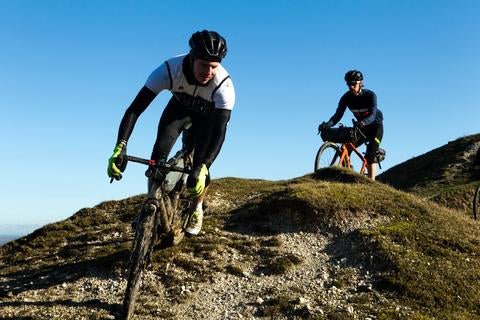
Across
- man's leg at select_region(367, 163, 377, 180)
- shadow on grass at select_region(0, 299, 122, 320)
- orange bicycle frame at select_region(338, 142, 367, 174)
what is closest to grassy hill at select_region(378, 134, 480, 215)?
man's leg at select_region(367, 163, 377, 180)

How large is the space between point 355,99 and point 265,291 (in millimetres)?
10089

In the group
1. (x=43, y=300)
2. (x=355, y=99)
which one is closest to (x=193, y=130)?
(x=43, y=300)

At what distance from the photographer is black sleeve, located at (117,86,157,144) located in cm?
854

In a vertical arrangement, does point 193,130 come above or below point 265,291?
above

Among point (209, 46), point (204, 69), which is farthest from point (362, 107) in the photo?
point (209, 46)

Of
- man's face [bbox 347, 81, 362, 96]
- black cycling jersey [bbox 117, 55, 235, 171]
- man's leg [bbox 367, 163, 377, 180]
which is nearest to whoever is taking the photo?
black cycling jersey [bbox 117, 55, 235, 171]

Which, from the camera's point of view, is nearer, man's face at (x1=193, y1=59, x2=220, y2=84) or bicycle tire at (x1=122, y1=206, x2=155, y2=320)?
bicycle tire at (x1=122, y1=206, x2=155, y2=320)

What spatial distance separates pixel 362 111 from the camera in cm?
1783

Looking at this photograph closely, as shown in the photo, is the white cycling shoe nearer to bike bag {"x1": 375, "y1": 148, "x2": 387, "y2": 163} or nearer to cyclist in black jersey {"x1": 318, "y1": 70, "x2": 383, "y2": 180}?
cyclist in black jersey {"x1": 318, "y1": 70, "x2": 383, "y2": 180}

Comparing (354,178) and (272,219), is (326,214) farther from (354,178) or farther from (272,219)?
(354,178)

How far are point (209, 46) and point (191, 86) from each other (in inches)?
48.2

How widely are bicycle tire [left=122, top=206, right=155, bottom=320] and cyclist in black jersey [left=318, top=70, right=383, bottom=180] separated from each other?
11.0 metres

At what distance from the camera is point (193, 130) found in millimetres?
10648

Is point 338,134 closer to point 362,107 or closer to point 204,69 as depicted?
point 362,107
